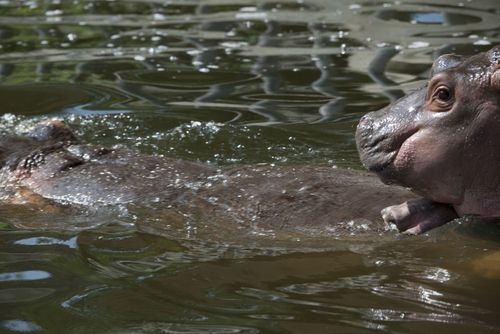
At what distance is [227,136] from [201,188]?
193 cm

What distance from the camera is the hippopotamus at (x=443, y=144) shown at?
5.05 m

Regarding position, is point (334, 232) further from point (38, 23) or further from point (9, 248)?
point (38, 23)

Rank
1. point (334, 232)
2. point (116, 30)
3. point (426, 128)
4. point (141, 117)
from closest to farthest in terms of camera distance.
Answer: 1. point (426, 128)
2. point (334, 232)
3. point (141, 117)
4. point (116, 30)

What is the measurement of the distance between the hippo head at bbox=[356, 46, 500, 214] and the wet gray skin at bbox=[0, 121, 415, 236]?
0.44 meters

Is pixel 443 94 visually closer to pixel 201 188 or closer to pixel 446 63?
pixel 446 63

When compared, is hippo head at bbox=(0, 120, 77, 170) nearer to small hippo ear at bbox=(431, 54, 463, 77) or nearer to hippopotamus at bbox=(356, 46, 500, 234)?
hippopotamus at bbox=(356, 46, 500, 234)

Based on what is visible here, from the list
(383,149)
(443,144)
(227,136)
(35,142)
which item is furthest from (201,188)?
(227,136)

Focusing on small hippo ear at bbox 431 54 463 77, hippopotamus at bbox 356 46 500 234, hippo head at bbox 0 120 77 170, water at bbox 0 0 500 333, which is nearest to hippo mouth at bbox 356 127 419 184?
hippopotamus at bbox 356 46 500 234

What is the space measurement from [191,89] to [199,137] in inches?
69.6

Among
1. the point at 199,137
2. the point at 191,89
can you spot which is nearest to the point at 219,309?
the point at 199,137

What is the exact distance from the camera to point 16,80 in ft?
33.5

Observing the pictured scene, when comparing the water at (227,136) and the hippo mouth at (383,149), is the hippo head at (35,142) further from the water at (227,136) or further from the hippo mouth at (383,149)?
the hippo mouth at (383,149)

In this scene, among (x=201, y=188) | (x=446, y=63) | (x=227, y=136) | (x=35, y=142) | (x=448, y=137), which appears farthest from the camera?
(x=227, y=136)

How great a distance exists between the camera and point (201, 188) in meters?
6.30
